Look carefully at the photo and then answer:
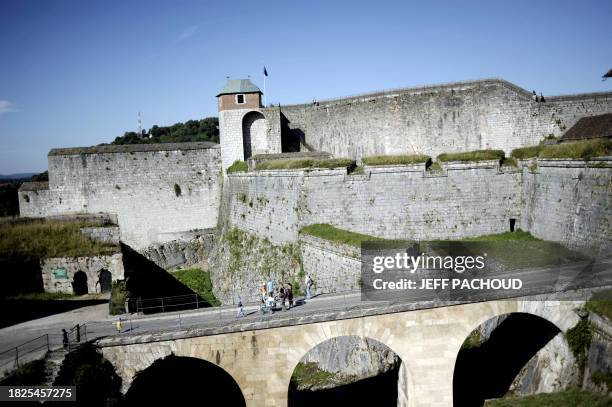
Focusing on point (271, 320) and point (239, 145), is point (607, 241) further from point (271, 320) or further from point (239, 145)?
point (239, 145)

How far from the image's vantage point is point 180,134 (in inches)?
2640

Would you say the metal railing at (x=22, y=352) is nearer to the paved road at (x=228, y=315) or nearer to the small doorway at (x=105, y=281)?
the paved road at (x=228, y=315)

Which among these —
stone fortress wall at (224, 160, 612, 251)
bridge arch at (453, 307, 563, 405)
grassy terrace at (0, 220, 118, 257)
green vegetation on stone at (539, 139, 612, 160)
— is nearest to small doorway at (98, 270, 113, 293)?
grassy terrace at (0, 220, 118, 257)

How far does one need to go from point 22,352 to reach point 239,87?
1922cm

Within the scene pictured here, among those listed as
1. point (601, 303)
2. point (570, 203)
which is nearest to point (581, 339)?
point (601, 303)

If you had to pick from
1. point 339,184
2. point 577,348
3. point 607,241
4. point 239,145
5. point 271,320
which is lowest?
point 577,348

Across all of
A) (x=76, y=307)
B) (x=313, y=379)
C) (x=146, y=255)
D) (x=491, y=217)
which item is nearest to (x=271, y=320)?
(x=313, y=379)

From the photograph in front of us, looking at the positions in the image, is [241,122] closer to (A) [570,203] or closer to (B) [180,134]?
(A) [570,203]

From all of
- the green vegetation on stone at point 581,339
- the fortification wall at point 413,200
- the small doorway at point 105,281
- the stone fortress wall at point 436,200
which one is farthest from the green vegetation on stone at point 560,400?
the small doorway at point 105,281

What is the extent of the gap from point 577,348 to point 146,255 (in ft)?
77.4

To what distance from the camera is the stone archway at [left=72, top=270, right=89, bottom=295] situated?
23781 mm

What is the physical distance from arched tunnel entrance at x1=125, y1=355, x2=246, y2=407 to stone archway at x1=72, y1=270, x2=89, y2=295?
7664 mm

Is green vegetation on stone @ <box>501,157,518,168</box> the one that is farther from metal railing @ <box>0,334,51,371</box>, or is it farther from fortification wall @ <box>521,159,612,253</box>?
metal railing @ <box>0,334,51,371</box>

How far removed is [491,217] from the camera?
21.5 meters
